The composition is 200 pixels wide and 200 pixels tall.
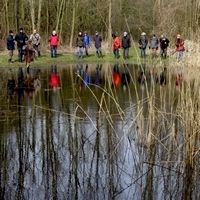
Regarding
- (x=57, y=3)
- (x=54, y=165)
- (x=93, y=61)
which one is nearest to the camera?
(x=54, y=165)

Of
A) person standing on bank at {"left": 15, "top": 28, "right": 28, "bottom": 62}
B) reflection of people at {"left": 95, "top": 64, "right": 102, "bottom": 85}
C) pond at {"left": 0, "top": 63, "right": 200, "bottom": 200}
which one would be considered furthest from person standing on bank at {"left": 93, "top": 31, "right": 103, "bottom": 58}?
pond at {"left": 0, "top": 63, "right": 200, "bottom": 200}

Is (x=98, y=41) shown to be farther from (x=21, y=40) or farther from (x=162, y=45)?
(x=162, y=45)

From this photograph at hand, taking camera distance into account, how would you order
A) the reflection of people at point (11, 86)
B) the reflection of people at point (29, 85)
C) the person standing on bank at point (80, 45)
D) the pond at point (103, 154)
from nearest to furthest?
the pond at point (103, 154) → the reflection of people at point (11, 86) → the reflection of people at point (29, 85) → the person standing on bank at point (80, 45)

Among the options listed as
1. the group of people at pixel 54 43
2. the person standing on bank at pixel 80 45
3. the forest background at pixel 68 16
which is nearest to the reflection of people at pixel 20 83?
the group of people at pixel 54 43

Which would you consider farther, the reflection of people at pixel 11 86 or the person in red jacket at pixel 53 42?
the person in red jacket at pixel 53 42

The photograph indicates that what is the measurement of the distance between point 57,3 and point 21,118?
27.7m

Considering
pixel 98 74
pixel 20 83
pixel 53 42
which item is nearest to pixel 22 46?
pixel 53 42

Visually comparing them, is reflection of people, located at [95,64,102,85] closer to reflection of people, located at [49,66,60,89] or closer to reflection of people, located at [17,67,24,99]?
reflection of people, located at [49,66,60,89]

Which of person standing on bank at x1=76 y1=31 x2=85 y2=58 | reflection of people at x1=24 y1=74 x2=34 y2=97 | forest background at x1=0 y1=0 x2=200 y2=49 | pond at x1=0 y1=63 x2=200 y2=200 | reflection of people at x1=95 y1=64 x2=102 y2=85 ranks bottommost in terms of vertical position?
pond at x1=0 y1=63 x2=200 y2=200

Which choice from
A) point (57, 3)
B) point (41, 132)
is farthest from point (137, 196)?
point (57, 3)

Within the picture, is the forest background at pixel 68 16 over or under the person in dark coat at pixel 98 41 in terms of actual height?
over

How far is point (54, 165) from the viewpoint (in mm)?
8695

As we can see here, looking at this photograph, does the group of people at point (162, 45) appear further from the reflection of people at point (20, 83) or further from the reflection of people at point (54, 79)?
the reflection of people at point (20, 83)

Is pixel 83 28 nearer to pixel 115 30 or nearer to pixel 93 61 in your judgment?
pixel 115 30
